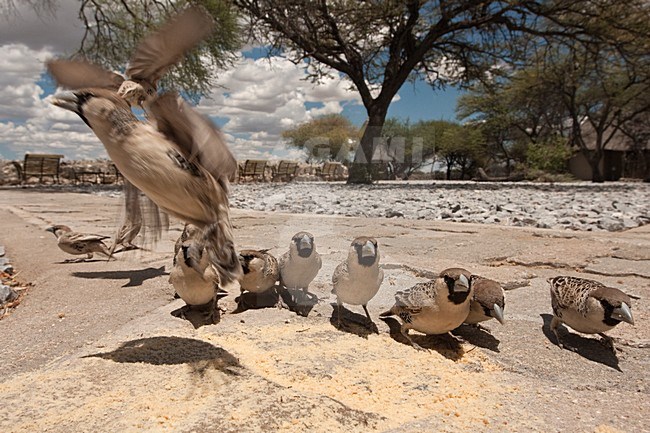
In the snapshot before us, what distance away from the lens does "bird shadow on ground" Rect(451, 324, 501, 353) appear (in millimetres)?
3000

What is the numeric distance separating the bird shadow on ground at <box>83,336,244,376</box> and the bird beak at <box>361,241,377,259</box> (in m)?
1.13

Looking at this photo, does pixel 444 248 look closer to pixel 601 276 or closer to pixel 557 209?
pixel 601 276

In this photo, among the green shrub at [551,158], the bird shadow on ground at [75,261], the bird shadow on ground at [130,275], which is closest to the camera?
the bird shadow on ground at [130,275]

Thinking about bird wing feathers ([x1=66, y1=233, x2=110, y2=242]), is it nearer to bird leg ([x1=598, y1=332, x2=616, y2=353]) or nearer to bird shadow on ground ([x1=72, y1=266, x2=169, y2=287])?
bird shadow on ground ([x1=72, y1=266, x2=169, y2=287])

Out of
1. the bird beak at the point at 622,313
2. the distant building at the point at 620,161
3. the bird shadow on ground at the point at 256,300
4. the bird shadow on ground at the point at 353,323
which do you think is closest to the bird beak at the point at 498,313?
the bird beak at the point at 622,313

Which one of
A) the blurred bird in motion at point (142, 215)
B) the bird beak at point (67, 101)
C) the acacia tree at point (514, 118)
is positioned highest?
the acacia tree at point (514, 118)

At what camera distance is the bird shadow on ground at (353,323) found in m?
3.04

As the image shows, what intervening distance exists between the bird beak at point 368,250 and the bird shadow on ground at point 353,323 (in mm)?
481

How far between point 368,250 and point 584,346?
169 cm

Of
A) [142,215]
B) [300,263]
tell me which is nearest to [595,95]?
[300,263]

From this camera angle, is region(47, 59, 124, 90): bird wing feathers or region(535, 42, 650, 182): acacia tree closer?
region(47, 59, 124, 90): bird wing feathers

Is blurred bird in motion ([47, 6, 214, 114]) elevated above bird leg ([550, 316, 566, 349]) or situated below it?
above

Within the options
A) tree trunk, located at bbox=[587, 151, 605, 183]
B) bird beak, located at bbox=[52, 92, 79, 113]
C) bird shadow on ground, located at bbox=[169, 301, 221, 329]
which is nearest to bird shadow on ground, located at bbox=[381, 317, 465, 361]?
bird shadow on ground, located at bbox=[169, 301, 221, 329]

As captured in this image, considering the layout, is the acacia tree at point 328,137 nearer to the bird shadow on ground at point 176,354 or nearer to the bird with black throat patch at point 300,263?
the bird with black throat patch at point 300,263
